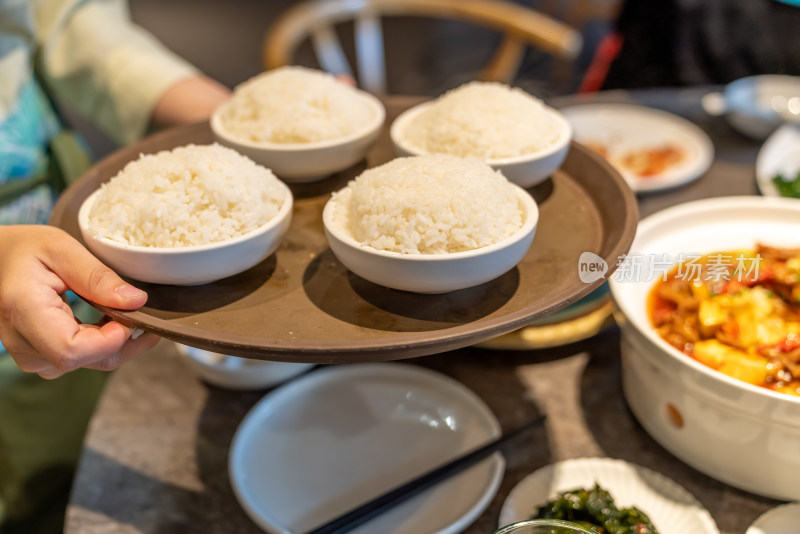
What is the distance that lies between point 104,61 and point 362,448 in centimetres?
114

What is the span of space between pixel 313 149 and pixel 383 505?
60cm

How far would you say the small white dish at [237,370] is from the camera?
1247mm

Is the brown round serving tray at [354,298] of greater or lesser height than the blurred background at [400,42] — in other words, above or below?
above

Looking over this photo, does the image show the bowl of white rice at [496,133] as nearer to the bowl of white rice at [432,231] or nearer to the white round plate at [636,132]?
the bowl of white rice at [432,231]

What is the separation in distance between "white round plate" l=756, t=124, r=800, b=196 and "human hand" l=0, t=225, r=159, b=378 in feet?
A: 5.35

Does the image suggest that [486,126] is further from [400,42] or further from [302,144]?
[400,42]

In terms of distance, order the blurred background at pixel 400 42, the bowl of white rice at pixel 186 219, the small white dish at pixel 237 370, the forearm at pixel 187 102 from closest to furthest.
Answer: the bowl of white rice at pixel 186 219 < the small white dish at pixel 237 370 < the forearm at pixel 187 102 < the blurred background at pixel 400 42

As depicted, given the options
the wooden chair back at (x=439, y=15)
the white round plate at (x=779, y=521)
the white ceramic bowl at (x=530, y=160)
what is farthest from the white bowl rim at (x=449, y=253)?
the wooden chair back at (x=439, y=15)

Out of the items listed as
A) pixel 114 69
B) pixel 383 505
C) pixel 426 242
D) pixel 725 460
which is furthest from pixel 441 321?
pixel 114 69

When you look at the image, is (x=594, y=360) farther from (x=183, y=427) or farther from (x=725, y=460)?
(x=183, y=427)

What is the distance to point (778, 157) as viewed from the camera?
1.83 m

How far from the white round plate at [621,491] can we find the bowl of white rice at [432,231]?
39 centimetres

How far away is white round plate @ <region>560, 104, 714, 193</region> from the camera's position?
2004 mm

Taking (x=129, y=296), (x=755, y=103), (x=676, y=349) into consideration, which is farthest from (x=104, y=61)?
(x=755, y=103)
